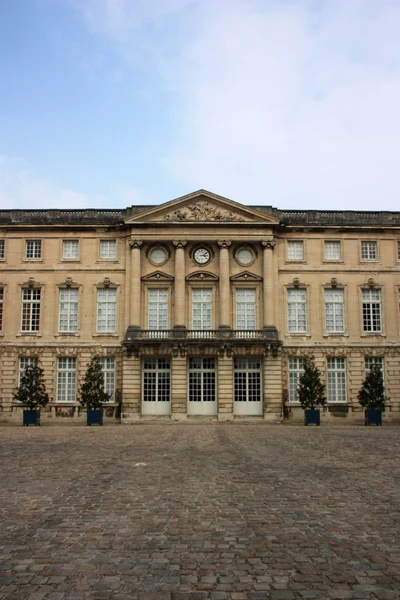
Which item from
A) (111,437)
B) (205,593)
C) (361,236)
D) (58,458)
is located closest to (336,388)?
(361,236)

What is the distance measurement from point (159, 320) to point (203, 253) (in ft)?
17.0

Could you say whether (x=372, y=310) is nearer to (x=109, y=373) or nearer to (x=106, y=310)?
(x=106, y=310)

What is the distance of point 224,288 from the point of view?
123 feet

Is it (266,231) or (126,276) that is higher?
(266,231)

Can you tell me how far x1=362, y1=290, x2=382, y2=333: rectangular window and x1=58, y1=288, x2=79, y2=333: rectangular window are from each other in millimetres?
18737

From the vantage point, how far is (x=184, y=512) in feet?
29.3

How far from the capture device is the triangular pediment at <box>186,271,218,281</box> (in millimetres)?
37812

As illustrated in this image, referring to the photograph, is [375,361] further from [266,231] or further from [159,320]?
[159,320]

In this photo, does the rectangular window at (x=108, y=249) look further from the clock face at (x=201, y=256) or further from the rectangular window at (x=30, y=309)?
the clock face at (x=201, y=256)

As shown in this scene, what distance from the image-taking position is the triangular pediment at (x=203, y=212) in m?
37.7

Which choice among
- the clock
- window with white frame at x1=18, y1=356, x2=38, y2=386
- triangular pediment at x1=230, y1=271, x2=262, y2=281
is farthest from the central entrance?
window with white frame at x1=18, y1=356, x2=38, y2=386

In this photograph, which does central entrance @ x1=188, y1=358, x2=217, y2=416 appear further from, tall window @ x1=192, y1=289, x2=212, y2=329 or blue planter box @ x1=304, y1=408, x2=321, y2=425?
blue planter box @ x1=304, y1=408, x2=321, y2=425

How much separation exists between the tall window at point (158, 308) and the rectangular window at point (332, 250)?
434 inches

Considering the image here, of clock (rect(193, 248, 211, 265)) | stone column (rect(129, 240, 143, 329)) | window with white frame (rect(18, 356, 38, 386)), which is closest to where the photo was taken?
stone column (rect(129, 240, 143, 329))
